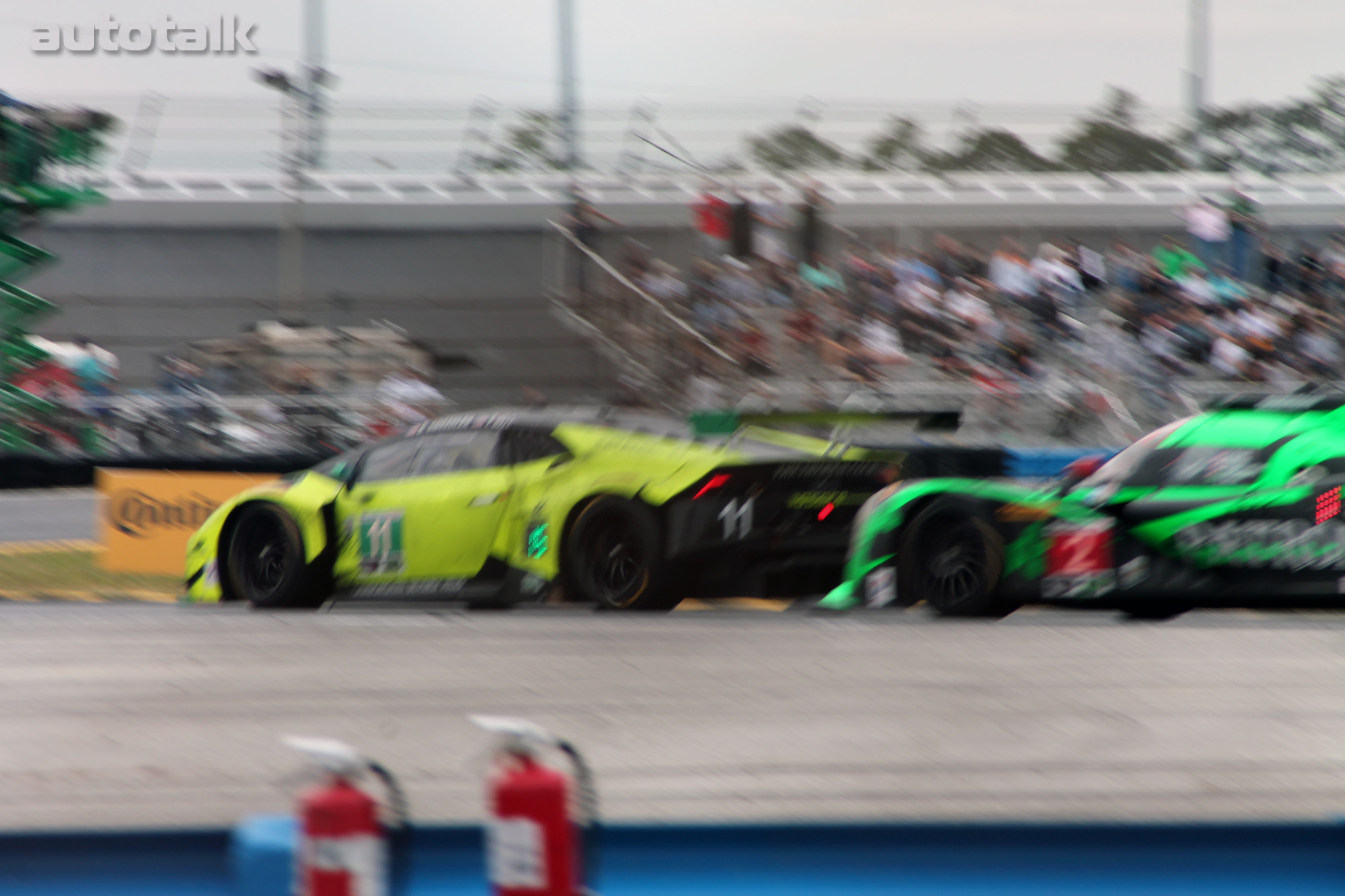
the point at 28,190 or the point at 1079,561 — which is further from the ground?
the point at 28,190

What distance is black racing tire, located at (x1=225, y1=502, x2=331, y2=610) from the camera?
9875 millimetres

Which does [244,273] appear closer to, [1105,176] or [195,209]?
[195,209]

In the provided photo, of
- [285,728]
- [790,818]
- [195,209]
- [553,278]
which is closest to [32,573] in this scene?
[285,728]

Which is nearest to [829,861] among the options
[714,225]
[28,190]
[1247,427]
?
[1247,427]

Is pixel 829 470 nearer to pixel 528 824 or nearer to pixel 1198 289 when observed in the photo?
pixel 528 824

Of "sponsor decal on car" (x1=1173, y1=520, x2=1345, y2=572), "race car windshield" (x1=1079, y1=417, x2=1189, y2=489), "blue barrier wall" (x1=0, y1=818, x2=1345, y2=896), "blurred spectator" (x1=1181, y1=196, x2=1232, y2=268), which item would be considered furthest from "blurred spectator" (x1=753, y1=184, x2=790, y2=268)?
"blue barrier wall" (x1=0, y1=818, x2=1345, y2=896)

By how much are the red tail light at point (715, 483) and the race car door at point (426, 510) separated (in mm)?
1185

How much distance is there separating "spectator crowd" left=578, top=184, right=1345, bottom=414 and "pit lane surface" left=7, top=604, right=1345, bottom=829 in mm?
8139

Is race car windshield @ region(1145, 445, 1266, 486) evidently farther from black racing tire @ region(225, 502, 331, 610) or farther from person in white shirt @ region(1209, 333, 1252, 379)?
person in white shirt @ region(1209, 333, 1252, 379)

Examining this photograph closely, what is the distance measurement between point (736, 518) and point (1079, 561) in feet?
6.00

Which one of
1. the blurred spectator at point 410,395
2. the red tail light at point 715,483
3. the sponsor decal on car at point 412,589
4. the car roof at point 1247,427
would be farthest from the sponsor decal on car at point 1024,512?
the blurred spectator at point 410,395

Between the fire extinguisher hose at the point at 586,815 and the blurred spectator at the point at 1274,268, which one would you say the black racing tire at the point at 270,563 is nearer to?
the fire extinguisher hose at the point at 586,815

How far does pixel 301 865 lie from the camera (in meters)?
3.00

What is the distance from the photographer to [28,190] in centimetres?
2009
